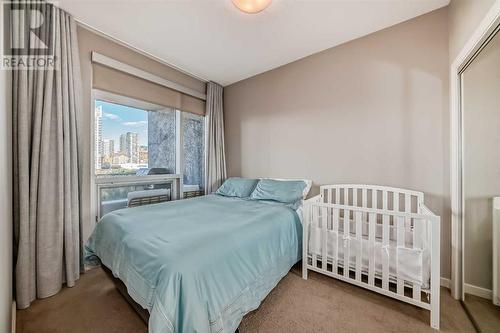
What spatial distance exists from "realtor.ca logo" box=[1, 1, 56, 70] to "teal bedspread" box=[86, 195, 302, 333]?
150 cm

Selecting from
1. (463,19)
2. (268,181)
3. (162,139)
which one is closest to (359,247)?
(268,181)

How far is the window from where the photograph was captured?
249 cm

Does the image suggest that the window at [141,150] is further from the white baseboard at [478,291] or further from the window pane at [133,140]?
the white baseboard at [478,291]

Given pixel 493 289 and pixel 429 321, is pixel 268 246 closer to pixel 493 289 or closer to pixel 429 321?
pixel 429 321

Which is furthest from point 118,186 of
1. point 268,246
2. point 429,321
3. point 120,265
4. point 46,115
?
point 429,321

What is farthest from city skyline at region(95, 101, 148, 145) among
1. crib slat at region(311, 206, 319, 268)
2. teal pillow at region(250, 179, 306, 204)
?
crib slat at region(311, 206, 319, 268)

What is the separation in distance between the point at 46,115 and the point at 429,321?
3.49 m

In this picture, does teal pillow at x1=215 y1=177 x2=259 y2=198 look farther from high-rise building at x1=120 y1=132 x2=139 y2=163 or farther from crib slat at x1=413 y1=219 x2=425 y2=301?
crib slat at x1=413 y1=219 x2=425 y2=301

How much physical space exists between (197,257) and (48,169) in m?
1.72

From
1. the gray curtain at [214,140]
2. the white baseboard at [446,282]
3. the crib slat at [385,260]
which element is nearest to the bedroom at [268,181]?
the crib slat at [385,260]

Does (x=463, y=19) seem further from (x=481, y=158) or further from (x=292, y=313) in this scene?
(x=292, y=313)

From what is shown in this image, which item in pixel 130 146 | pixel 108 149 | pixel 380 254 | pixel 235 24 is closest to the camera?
pixel 380 254

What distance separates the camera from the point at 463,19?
1.59 meters

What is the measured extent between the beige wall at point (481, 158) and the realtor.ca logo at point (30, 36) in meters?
3.55
